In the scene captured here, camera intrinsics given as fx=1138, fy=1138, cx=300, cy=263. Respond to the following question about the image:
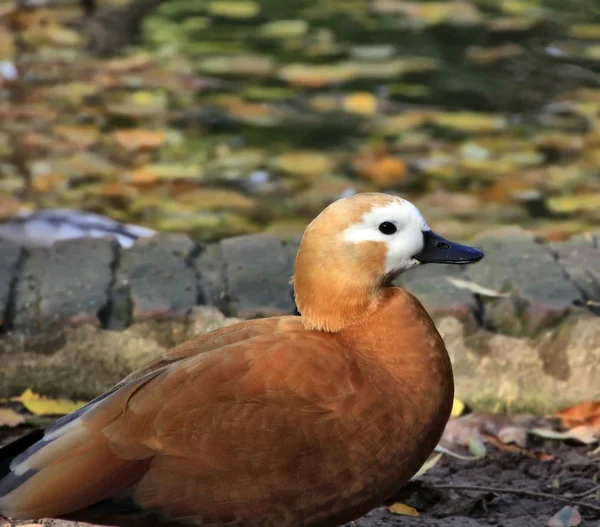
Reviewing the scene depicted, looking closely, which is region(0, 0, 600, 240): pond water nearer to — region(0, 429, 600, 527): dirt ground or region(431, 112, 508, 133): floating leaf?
region(431, 112, 508, 133): floating leaf

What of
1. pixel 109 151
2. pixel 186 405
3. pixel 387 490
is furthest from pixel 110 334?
pixel 109 151

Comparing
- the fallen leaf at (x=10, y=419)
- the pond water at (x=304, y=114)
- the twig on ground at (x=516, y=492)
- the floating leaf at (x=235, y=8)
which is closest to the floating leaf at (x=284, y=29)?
the pond water at (x=304, y=114)

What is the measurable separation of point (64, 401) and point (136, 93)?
3.00m

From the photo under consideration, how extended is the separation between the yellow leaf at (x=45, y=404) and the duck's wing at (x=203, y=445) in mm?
743

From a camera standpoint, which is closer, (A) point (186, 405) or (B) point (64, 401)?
(A) point (186, 405)

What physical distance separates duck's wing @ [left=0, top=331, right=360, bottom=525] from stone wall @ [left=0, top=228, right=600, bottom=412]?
78cm

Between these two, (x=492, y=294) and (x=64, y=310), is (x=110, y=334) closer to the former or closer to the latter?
(x=64, y=310)

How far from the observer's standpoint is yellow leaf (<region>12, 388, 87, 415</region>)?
325 cm

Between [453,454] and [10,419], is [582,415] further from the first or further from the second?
[10,419]

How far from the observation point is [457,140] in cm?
552

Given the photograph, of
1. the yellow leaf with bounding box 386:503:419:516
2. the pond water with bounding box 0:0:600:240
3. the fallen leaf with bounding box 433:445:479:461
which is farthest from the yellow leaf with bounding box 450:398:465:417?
the pond water with bounding box 0:0:600:240

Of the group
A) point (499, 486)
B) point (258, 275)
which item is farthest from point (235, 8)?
point (499, 486)

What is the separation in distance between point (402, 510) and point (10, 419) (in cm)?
112

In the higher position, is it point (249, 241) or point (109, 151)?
point (249, 241)
